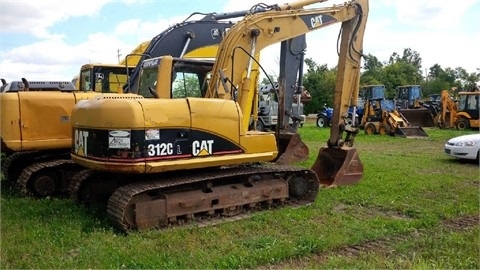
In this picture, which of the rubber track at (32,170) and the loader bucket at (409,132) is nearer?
the rubber track at (32,170)

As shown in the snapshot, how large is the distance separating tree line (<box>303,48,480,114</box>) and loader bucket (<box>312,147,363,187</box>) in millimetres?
36030

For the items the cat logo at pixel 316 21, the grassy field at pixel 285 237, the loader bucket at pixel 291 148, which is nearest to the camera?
the grassy field at pixel 285 237

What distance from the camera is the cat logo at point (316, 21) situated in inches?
348

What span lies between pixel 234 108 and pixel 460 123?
70.7 feet

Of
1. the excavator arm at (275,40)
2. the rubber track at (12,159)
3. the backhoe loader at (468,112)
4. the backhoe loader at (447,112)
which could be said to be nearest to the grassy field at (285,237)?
the rubber track at (12,159)

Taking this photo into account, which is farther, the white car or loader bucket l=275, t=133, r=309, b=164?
the white car

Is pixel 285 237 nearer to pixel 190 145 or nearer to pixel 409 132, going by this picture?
pixel 190 145

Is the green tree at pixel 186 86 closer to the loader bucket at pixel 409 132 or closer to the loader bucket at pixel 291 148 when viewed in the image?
the loader bucket at pixel 291 148

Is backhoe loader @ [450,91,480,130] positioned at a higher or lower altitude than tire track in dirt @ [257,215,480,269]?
higher

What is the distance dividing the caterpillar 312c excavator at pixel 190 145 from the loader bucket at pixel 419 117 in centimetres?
1793

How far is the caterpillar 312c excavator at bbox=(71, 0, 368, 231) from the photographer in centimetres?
599

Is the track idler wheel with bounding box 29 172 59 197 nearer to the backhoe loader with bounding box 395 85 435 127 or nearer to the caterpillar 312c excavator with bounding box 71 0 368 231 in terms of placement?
the caterpillar 312c excavator with bounding box 71 0 368 231

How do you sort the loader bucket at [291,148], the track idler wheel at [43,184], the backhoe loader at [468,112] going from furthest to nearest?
1. the backhoe loader at [468,112]
2. the loader bucket at [291,148]
3. the track idler wheel at [43,184]

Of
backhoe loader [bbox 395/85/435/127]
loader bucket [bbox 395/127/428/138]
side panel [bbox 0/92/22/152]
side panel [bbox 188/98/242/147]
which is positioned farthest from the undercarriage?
backhoe loader [bbox 395/85/435/127]
